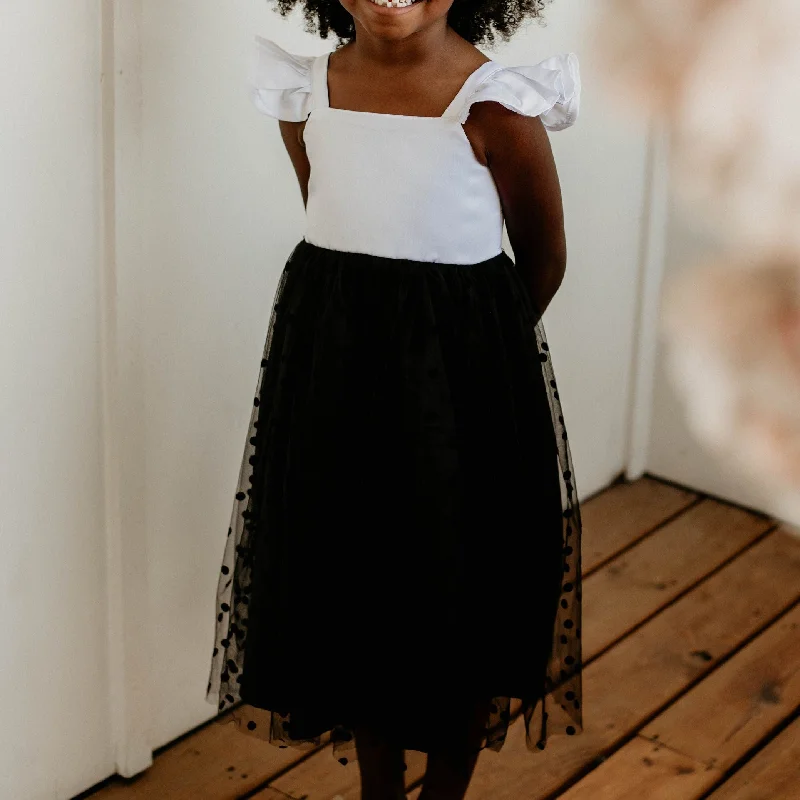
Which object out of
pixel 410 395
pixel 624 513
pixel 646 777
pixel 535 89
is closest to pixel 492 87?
pixel 535 89

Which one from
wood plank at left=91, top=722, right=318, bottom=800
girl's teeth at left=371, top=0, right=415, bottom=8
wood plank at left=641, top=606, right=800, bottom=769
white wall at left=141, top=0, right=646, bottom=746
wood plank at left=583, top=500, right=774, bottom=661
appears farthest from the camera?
wood plank at left=583, top=500, right=774, bottom=661

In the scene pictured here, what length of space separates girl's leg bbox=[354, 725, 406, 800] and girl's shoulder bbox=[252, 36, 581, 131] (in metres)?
0.66

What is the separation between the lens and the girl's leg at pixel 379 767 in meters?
1.33

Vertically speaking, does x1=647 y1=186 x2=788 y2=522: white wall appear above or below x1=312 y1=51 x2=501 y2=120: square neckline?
below

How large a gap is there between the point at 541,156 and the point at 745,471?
1158mm

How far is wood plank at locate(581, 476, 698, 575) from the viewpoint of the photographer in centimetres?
204

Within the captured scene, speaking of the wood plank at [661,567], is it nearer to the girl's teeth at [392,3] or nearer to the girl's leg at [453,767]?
the girl's leg at [453,767]

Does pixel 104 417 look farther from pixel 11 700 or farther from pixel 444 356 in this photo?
pixel 444 356

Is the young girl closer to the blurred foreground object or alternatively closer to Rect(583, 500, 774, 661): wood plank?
Rect(583, 500, 774, 661): wood plank

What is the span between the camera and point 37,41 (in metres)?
1.18

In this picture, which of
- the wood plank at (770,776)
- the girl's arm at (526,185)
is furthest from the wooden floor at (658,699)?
the girl's arm at (526,185)

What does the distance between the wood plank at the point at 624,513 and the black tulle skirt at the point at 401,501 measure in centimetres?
78

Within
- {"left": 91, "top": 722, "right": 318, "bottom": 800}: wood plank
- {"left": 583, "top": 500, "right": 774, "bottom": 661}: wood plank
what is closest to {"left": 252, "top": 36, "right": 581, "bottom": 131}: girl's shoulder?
{"left": 91, "top": 722, "right": 318, "bottom": 800}: wood plank

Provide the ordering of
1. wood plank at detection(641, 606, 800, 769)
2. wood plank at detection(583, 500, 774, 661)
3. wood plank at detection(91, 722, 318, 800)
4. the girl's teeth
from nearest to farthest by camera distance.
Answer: the girl's teeth
wood plank at detection(91, 722, 318, 800)
wood plank at detection(641, 606, 800, 769)
wood plank at detection(583, 500, 774, 661)
